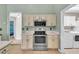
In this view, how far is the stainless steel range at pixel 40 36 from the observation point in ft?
7.93

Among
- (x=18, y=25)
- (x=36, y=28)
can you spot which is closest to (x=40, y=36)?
(x=36, y=28)

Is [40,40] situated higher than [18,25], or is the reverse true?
[18,25]

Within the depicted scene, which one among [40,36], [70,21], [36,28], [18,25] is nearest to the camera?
[18,25]

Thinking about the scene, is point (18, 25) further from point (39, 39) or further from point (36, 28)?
point (39, 39)

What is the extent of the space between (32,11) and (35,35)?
508 mm

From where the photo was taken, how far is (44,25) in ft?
7.99

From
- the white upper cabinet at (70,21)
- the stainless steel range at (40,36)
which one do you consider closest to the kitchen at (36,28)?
the stainless steel range at (40,36)

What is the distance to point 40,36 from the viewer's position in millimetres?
2568

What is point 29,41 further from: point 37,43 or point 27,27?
point 27,27

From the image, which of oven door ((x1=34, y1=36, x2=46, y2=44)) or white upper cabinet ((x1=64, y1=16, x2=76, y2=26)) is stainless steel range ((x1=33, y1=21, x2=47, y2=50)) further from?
white upper cabinet ((x1=64, y1=16, x2=76, y2=26))

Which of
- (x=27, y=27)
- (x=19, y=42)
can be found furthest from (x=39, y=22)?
(x=19, y=42)

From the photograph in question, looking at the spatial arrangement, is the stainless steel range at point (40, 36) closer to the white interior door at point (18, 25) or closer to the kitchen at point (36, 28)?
the kitchen at point (36, 28)

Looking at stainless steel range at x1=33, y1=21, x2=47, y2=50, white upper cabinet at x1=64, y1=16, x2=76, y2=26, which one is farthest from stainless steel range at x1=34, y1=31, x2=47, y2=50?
white upper cabinet at x1=64, y1=16, x2=76, y2=26
